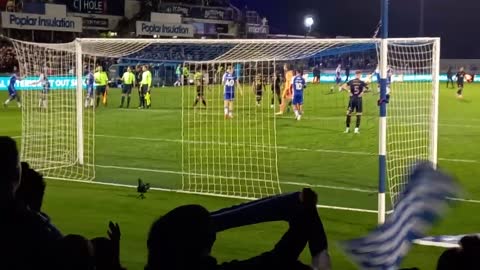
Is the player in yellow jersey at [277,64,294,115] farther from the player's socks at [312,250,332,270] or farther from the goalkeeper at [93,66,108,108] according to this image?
the player's socks at [312,250,332,270]

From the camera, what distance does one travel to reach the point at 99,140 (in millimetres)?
22125

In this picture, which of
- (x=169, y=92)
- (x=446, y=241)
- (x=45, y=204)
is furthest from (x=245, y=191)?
(x=169, y=92)

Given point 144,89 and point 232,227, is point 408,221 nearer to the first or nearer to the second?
point 232,227

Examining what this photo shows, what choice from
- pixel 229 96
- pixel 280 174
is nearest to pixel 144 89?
pixel 229 96

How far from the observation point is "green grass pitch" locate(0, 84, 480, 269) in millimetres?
10227

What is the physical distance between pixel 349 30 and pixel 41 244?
8774 centimetres

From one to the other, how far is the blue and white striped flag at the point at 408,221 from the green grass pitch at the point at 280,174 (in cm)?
225

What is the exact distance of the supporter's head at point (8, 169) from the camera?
141 inches

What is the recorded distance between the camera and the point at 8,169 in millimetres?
3646

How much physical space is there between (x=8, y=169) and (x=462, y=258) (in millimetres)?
2073

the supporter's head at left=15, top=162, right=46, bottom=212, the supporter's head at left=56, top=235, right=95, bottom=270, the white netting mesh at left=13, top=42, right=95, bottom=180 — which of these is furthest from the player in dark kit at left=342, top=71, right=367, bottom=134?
the supporter's head at left=56, top=235, right=95, bottom=270

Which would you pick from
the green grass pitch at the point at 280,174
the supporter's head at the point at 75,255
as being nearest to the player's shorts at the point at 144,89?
the green grass pitch at the point at 280,174

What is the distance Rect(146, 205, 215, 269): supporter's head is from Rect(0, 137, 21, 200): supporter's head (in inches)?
41.8

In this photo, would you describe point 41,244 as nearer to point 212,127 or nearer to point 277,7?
point 212,127
